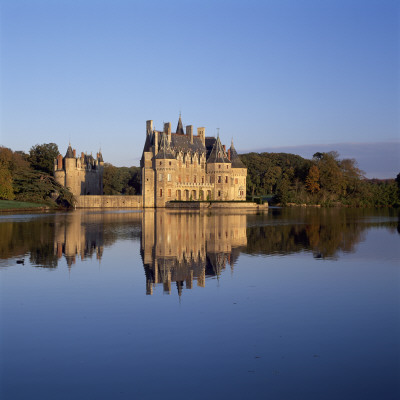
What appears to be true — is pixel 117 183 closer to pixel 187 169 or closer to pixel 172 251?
pixel 187 169

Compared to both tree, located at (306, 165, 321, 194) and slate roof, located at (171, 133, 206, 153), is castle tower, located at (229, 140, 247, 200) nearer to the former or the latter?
slate roof, located at (171, 133, 206, 153)

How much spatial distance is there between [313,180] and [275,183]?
1512 centimetres

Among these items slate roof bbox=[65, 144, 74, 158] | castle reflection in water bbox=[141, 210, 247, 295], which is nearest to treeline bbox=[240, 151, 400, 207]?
slate roof bbox=[65, 144, 74, 158]

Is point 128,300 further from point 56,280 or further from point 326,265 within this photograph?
point 326,265

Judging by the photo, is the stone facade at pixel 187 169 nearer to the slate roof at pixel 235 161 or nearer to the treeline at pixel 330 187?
the slate roof at pixel 235 161

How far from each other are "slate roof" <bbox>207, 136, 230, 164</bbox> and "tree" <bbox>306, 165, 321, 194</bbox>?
40.8 ft

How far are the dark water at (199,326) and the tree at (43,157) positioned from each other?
171 ft

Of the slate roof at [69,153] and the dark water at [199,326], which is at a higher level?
the slate roof at [69,153]

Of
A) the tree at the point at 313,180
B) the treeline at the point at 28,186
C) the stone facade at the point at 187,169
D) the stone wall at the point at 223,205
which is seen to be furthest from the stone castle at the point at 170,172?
the tree at the point at 313,180

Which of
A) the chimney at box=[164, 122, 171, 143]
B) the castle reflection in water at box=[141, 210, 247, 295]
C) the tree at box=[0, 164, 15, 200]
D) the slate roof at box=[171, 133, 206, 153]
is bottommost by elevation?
the castle reflection in water at box=[141, 210, 247, 295]

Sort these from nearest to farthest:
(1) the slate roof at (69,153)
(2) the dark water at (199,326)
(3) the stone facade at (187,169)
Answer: (2) the dark water at (199,326)
(3) the stone facade at (187,169)
(1) the slate roof at (69,153)

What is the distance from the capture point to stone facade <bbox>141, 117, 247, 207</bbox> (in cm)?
6450

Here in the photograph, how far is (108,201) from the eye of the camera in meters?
63.8

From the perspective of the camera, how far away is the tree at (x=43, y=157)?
66750 mm
